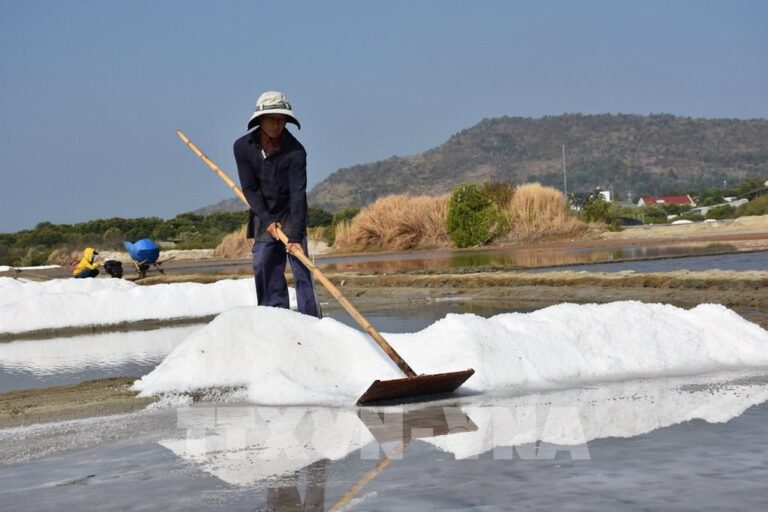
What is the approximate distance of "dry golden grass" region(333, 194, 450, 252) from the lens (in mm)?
36719

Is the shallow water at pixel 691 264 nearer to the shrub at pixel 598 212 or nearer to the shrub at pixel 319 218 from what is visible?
the shrub at pixel 598 212

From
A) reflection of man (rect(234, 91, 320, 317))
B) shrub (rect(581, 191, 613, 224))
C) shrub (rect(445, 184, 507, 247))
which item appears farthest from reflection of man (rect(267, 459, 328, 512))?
shrub (rect(581, 191, 613, 224))

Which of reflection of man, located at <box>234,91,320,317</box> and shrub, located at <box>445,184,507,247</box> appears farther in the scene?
shrub, located at <box>445,184,507,247</box>

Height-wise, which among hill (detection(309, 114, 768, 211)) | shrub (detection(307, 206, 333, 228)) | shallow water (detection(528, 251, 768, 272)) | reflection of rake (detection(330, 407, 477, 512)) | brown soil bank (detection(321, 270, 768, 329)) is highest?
hill (detection(309, 114, 768, 211))

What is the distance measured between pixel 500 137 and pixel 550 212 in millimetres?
149314

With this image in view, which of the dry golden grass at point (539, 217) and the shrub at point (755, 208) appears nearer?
the dry golden grass at point (539, 217)

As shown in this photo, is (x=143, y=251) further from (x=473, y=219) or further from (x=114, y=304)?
(x=473, y=219)

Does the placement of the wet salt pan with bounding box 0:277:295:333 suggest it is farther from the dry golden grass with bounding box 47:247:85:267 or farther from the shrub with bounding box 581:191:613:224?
the dry golden grass with bounding box 47:247:85:267

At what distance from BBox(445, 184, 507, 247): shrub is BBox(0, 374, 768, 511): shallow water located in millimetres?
28406

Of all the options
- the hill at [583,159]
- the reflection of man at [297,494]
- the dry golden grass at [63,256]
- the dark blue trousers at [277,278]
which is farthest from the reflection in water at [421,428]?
the hill at [583,159]

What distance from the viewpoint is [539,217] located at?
3403 cm

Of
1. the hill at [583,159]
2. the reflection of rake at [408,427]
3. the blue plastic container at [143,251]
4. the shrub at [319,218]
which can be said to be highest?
the hill at [583,159]

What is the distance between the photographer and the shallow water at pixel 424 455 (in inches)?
139

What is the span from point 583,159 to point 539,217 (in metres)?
134
